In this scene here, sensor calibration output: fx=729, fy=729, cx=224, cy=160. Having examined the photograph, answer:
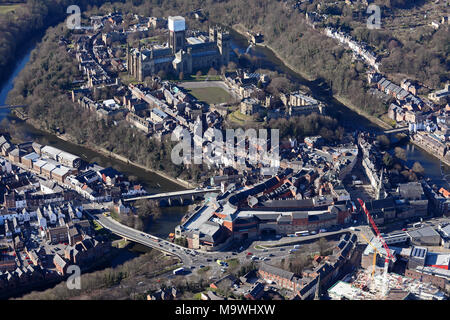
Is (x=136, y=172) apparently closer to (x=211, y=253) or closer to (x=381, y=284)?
(x=211, y=253)

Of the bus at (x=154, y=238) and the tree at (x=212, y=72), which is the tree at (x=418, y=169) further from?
the tree at (x=212, y=72)

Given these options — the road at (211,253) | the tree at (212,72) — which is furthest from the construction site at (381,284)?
the tree at (212,72)

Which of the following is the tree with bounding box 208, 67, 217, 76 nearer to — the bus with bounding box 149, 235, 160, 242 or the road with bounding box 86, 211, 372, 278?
the road with bounding box 86, 211, 372, 278

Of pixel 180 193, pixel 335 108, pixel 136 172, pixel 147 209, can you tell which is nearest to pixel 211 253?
pixel 147 209

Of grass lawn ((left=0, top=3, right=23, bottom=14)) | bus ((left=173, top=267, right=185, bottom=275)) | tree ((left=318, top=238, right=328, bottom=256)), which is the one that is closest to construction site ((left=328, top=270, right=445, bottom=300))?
tree ((left=318, top=238, right=328, bottom=256))

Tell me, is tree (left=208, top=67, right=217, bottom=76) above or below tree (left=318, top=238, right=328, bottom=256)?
above
